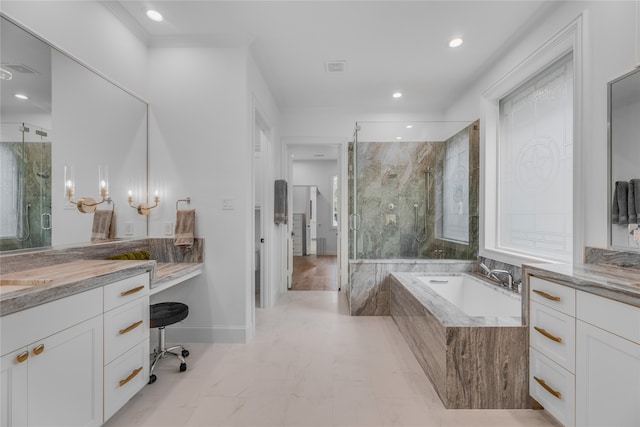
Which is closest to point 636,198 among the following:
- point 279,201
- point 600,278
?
point 600,278

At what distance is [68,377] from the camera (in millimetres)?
1214

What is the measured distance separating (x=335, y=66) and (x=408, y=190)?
1745 millimetres

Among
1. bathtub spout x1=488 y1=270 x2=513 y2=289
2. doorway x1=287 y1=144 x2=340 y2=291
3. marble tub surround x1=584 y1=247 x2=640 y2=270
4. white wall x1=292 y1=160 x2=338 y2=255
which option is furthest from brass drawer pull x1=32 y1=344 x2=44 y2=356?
white wall x1=292 y1=160 x2=338 y2=255

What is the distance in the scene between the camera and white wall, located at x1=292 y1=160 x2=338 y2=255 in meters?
8.12

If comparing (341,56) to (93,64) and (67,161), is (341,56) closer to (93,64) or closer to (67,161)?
(93,64)

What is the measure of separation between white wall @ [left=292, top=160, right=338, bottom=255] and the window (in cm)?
549

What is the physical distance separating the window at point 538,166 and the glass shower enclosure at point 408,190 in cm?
59

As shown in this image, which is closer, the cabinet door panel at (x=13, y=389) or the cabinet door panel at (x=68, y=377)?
the cabinet door panel at (x=13, y=389)

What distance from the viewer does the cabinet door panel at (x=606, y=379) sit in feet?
3.57

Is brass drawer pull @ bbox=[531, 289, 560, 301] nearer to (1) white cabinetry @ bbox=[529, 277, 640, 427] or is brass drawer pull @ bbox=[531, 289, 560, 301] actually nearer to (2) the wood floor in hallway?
(1) white cabinetry @ bbox=[529, 277, 640, 427]

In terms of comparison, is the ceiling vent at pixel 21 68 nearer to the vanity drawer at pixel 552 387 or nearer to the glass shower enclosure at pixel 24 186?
the glass shower enclosure at pixel 24 186

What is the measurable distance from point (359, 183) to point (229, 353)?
2.42 meters

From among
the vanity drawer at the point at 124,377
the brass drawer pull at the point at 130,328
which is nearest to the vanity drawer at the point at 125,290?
the brass drawer pull at the point at 130,328

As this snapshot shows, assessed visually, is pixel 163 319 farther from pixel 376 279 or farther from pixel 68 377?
pixel 376 279
